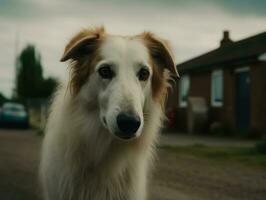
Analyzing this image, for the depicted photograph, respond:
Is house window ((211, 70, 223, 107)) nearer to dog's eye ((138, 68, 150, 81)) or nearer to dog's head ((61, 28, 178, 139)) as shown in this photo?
dog's head ((61, 28, 178, 139))

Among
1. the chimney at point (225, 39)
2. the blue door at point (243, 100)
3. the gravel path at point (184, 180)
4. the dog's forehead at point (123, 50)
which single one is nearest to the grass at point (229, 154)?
the gravel path at point (184, 180)

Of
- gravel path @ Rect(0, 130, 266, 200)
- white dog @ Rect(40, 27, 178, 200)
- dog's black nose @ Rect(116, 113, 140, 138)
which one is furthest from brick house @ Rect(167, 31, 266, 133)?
dog's black nose @ Rect(116, 113, 140, 138)

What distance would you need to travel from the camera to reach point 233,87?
26781 mm

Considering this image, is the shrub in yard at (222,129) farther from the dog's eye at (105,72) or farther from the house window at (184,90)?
the dog's eye at (105,72)

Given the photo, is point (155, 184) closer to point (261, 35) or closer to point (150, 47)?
point (150, 47)

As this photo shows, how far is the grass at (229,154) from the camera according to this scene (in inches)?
545

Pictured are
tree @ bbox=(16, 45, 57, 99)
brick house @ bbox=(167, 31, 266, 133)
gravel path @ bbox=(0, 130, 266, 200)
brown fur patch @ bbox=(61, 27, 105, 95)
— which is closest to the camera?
brown fur patch @ bbox=(61, 27, 105, 95)

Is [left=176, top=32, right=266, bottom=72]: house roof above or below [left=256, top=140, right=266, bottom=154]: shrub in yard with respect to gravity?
above

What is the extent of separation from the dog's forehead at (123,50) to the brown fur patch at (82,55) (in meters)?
0.08

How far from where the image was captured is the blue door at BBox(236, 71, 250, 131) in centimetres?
2552

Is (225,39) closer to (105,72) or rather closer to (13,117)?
(13,117)

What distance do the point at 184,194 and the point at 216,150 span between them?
7265 mm

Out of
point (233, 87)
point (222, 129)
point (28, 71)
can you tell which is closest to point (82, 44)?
point (222, 129)

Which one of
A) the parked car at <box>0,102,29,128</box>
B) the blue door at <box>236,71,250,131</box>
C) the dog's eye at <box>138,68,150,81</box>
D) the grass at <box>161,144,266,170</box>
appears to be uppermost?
the dog's eye at <box>138,68,150,81</box>
